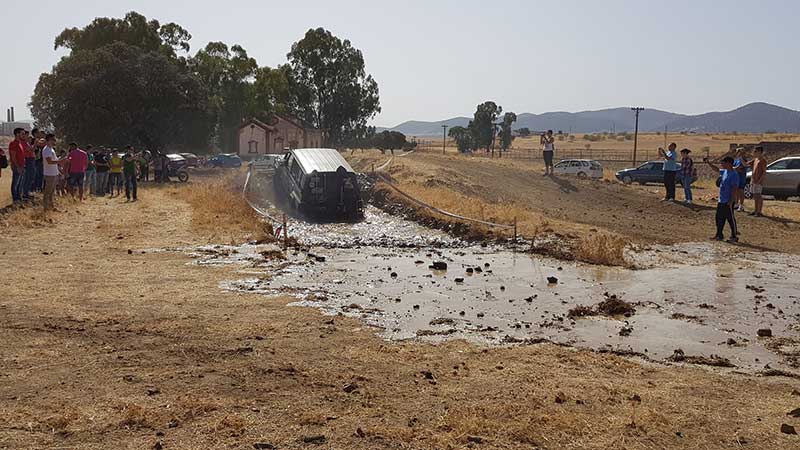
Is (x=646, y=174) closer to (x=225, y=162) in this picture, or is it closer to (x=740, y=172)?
(x=740, y=172)

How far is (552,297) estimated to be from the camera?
37.6ft

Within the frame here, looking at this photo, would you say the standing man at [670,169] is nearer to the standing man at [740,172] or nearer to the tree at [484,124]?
the standing man at [740,172]

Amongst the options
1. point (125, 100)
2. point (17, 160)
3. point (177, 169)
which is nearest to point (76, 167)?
point (17, 160)

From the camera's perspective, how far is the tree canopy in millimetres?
44469

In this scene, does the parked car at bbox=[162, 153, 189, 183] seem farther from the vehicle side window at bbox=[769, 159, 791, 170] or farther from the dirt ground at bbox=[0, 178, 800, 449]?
the dirt ground at bbox=[0, 178, 800, 449]

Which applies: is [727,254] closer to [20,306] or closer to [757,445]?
[757,445]

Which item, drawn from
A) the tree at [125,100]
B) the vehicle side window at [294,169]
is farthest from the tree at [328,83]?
the vehicle side window at [294,169]

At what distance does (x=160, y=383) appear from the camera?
6.57 m

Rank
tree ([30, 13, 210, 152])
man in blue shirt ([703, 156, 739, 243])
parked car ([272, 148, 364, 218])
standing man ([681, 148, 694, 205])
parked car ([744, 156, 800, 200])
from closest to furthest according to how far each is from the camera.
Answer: man in blue shirt ([703, 156, 739, 243])
parked car ([272, 148, 364, 218])
standing man ([681, 148, 694, 205])
parked car ([744, 156, 800, 200])
tree ([30, 13, 210, 152])

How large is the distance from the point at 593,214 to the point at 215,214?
10664mm

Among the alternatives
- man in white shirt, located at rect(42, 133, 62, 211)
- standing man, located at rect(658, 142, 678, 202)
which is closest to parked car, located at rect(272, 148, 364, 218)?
man in white shirt, located at rect(42, 133, 62, 211)

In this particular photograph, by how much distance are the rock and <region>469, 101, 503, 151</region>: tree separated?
84.1 meters

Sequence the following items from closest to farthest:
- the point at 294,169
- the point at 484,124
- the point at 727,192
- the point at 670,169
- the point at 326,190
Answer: the point at 727,192 → the point at 326,190 → the point at 670,169 → the point at 294,169 → the point at 484,124

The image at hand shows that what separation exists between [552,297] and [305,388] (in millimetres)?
5791
